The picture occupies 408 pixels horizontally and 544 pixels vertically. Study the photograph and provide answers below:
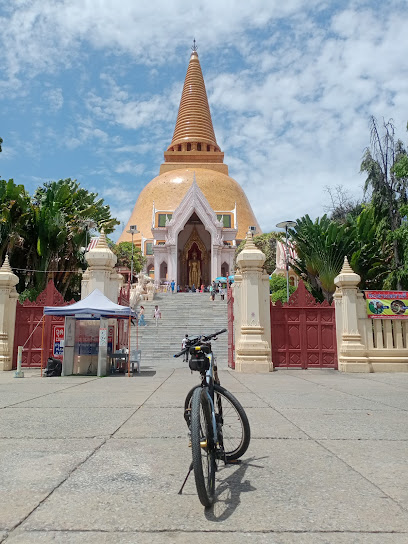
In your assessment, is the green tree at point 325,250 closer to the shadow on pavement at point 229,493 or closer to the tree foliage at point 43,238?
the tree foliage at point 43,238

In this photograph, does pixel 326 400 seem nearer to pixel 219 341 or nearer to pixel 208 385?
pixel 208 385

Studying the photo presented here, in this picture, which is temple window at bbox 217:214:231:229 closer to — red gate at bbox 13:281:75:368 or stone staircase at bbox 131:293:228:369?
stone staircase at bbox 131:293:228:369

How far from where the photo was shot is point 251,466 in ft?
11.0

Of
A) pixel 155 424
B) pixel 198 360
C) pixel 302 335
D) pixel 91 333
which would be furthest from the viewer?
pixel 302 335

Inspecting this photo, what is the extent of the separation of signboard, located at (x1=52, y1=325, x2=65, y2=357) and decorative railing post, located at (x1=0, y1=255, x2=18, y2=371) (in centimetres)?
120

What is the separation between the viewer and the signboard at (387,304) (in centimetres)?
1279

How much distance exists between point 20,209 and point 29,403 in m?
18.6

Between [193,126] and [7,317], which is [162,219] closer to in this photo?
[193,126]

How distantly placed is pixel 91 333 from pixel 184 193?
3771cm

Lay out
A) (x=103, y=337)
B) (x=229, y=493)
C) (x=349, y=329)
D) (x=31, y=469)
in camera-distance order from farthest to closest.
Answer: (x=349, y=329) < (x=103, y=337) < (x=31, y=469) < (x=229, y=493)

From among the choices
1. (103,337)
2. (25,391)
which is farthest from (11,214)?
(25,391)

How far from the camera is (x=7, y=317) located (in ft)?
42.1

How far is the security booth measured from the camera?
1075 cm

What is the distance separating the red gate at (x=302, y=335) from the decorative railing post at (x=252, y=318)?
1.73 feet
